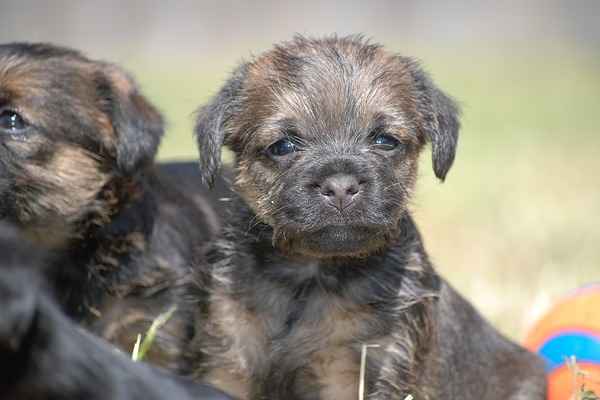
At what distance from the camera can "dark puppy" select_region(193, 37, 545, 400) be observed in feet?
14.9

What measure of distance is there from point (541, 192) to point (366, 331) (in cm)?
722

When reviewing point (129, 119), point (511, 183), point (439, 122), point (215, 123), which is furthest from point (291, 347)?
point (511, 183)

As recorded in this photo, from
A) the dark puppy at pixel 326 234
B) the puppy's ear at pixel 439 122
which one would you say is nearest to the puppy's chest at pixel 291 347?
the dark puppy at pixel 326 234

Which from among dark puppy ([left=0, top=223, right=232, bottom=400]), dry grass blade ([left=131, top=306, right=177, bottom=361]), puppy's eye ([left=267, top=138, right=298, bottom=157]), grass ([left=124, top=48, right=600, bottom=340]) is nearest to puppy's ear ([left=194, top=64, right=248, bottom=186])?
puppy's eye ([left=267, top=138, right=298, bottom=157])

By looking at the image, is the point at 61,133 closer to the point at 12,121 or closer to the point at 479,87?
the point at 12,121

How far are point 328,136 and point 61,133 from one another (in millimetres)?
1309

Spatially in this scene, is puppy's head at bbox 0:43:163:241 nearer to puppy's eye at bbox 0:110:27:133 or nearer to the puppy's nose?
puppy's eye at bbox 0:110:27:133

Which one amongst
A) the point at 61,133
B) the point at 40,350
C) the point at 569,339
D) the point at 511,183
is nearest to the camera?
the point at 40,350

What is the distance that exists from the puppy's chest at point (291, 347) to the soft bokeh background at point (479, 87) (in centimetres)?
70

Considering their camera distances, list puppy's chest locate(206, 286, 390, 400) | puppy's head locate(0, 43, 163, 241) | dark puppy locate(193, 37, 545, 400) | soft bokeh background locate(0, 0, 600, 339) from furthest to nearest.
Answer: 1. soft bokeh background locate(0, 0, 600, 339)
2. puppy's head locate(0, 43, 163, 241)
3. puppy's chest locate(206, 286, 390, 400)
4. dark puppy locate(193, 37, 545, 400)

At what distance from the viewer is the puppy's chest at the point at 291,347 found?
4711mm

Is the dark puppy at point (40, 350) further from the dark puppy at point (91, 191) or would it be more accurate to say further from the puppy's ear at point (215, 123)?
the dark puppy at point (91, 191)

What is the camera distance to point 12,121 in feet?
16.7

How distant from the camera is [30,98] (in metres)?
5.10
